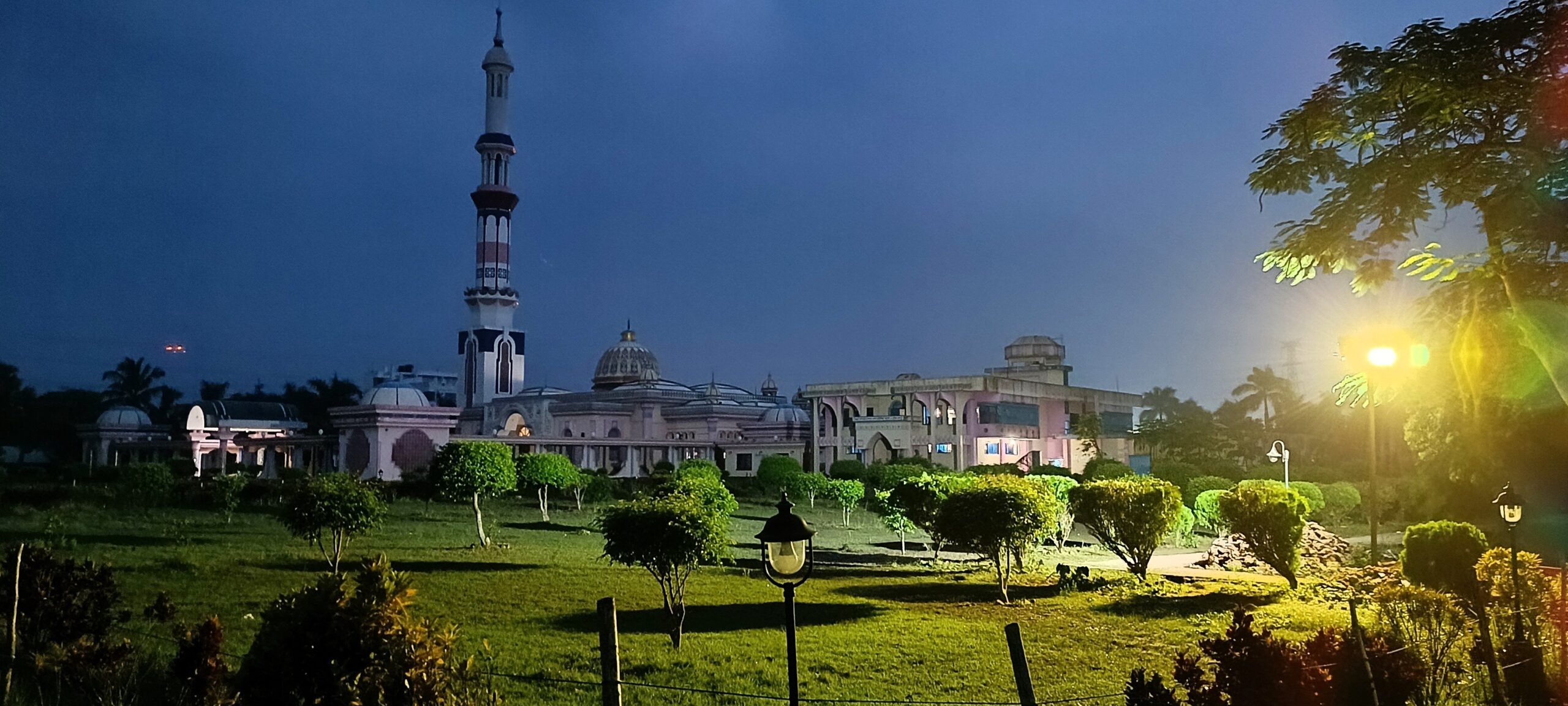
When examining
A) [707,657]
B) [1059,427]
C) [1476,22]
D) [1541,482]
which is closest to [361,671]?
[707,657]

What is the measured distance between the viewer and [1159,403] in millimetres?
59156

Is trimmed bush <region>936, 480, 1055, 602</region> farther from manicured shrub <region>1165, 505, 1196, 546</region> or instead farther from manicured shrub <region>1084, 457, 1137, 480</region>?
manicured shrub <region>1084, 457, 1137, 480</region>

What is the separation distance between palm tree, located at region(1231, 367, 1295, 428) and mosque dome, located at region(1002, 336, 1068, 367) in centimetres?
1419

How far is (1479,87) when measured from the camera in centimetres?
1111

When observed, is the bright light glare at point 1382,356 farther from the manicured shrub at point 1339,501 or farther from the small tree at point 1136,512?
the manicured shrub at point 1339,501

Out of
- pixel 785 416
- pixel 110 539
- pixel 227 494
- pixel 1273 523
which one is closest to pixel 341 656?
pixel 1273 523

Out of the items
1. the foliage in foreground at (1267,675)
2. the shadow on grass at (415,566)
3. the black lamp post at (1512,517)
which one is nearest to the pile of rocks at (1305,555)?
the black lamp post at (1512,517)

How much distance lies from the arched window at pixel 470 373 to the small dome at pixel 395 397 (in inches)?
950

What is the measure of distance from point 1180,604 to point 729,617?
663cm

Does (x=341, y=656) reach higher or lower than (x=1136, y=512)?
higher

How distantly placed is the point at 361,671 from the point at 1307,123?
12.7 meters

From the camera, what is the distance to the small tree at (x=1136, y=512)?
1659cm

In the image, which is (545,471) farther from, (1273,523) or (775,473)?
(1273,523)

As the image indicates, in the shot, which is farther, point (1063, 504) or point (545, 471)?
point (545, 471)
